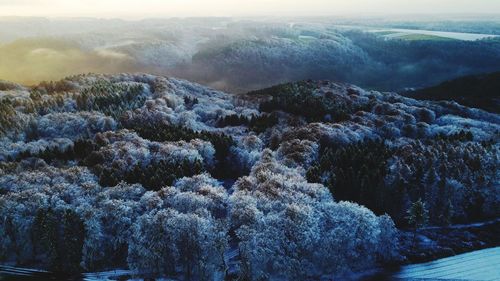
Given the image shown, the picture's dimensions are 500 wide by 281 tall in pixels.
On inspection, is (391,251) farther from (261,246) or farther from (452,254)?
(261,246)

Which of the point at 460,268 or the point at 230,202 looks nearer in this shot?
the point at 460,268

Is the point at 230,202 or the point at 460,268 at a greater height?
the point at 230,202

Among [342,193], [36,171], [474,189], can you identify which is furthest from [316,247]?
[36,171]

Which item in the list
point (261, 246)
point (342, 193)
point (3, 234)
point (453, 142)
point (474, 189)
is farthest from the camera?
point (453, 142)

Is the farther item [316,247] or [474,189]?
[474,189]

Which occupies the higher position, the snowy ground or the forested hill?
the forested hill

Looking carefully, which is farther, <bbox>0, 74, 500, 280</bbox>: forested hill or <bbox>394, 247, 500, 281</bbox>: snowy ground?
<bbox>394, 247, 500, 281</bbox>: snowy ground

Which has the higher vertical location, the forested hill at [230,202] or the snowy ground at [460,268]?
the forested hill at [230,202]

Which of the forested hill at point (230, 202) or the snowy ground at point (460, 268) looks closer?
the forested hill at point (230, 202)
